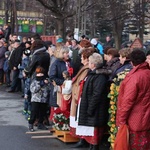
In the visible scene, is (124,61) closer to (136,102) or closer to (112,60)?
(112,60)

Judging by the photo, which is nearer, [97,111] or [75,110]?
[97,111]

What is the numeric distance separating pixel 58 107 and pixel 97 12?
40679 millimetres

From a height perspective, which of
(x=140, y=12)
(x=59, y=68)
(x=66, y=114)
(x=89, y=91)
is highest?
(x=140, y=12)

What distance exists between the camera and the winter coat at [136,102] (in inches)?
276

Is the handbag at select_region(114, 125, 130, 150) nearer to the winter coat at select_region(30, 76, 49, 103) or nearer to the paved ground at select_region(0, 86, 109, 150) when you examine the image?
the paved ground at select_region(0, 86, 109, 150)

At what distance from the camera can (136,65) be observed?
7.25m

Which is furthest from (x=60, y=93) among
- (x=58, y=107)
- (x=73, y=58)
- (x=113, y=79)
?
(x=113, y=79)

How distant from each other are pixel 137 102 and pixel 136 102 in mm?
16

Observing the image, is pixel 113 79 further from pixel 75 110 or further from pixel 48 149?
pixel 48 149

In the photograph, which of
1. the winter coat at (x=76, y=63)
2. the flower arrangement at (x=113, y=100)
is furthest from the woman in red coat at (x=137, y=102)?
the winter coat at (x=76, y=63)

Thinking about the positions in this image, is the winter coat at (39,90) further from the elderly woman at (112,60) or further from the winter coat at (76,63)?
the elderly woman at (112,60)

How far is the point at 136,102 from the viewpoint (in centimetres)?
707

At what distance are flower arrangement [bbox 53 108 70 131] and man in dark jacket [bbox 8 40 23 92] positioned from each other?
251 inches

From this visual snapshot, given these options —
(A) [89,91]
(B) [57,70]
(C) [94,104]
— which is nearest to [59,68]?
(B) [57,70]
